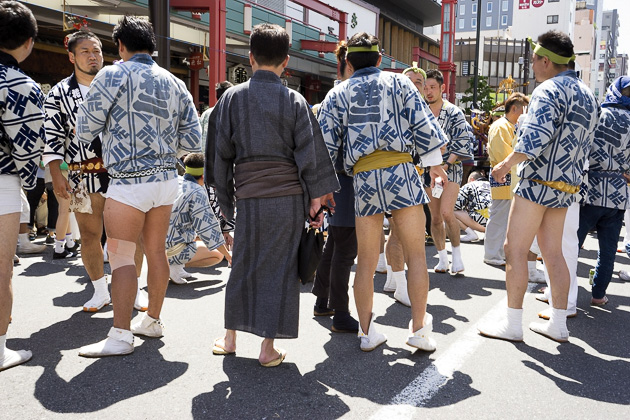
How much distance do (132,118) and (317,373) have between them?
1.82 meters

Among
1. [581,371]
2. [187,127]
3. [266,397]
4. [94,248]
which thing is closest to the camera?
[266,397]

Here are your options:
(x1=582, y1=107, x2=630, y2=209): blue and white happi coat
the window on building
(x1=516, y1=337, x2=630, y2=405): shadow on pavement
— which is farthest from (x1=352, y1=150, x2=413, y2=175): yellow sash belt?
the window on building

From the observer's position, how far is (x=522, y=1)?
94.6 m

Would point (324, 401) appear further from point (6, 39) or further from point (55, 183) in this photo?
point (6, 39)

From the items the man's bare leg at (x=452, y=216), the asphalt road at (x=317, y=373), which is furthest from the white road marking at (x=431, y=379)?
the man's bare leg at (x=452, y=216)

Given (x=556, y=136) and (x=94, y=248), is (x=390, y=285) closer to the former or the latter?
(x=556, y=136)

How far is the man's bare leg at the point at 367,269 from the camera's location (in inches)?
145

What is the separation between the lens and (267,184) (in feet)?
10.7

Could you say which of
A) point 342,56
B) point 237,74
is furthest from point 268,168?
point 237,74

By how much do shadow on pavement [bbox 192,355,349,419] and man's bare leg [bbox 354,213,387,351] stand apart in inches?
23.4

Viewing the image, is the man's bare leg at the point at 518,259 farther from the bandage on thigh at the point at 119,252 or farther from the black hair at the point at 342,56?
the bandage on thigh at the point at 119,252

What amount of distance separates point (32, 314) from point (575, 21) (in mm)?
109902

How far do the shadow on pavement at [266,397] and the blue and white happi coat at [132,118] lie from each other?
1287 millimetres

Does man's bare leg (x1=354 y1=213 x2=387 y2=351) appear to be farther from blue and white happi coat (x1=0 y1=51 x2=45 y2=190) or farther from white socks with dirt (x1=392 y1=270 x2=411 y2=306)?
blue and white happi coat (x1=0 y1=51 x2=45 y2=190)
